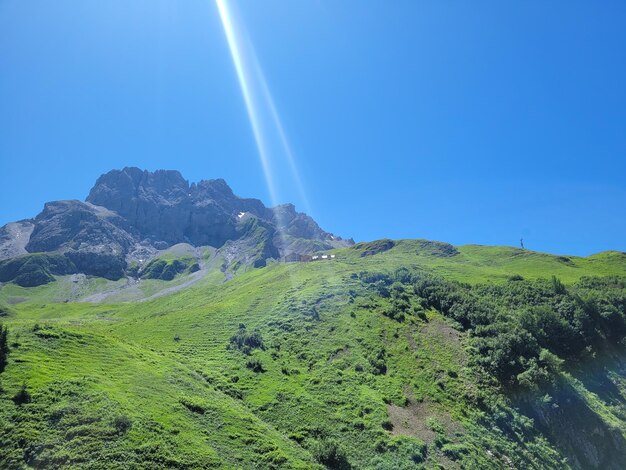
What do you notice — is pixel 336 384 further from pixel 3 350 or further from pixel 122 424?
pixel 3 350

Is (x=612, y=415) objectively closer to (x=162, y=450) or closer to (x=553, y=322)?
(x=553, y=322)

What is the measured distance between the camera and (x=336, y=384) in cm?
6119

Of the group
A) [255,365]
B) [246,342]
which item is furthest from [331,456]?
[246,342]

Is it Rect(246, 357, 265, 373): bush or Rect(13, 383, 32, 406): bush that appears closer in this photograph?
Rect(13, 383, 32, 406): bush

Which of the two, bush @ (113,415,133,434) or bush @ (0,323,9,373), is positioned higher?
bush @ (0,323,9,373)

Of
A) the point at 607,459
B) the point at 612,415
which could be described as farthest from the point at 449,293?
the point at 607,459

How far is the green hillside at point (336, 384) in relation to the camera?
36938 millimetres

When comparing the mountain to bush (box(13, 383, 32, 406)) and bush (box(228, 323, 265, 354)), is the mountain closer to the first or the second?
bush (box(13, 383, 32, 406))

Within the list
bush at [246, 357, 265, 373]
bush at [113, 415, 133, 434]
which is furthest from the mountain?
bush at [246, 357, 265, 373]

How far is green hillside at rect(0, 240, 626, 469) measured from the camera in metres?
36.9

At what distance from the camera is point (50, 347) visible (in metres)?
50.9

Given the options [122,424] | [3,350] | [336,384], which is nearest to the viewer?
[122,424]

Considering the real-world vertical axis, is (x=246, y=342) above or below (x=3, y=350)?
above

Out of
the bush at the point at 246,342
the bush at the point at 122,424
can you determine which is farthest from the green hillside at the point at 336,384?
the bush at the point at 246,342
